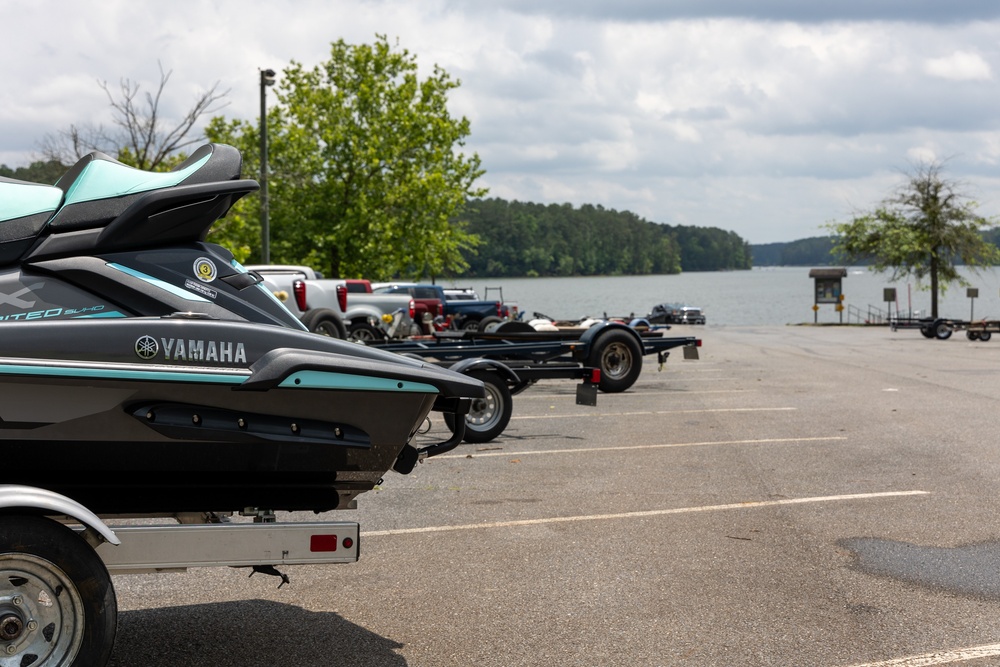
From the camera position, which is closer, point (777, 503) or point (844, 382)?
point (777, 503)

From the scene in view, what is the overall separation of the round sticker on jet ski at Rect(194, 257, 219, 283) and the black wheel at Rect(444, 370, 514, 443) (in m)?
6.54

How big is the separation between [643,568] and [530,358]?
8.92 metres

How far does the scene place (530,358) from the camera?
50.2 ft

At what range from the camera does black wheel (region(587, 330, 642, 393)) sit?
16.3m

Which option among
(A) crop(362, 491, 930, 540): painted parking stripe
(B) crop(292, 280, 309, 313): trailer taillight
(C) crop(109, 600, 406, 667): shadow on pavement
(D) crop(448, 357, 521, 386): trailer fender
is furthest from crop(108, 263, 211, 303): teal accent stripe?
(B) crop(292, 280, 309, 313): trailer taillight

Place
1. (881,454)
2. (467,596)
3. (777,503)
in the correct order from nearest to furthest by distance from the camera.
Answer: (467,596), (777,503), (881,454)

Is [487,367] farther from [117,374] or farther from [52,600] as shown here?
[52,600]

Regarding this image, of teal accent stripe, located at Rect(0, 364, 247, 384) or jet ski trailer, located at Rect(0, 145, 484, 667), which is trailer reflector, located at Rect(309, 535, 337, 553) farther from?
teal accent stripe, located at Rect(0, 364, 247, 384)

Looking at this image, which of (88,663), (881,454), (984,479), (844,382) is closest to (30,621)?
(88,663)

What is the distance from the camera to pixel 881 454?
10609 mm

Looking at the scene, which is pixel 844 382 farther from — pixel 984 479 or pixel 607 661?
pixel 607 661

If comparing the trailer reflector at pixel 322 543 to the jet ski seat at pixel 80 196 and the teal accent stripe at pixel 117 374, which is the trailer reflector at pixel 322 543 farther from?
the jet ski seat at pixel 80 196

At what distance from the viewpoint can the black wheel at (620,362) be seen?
16281 mm

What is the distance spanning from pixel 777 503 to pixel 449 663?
4.18 m
